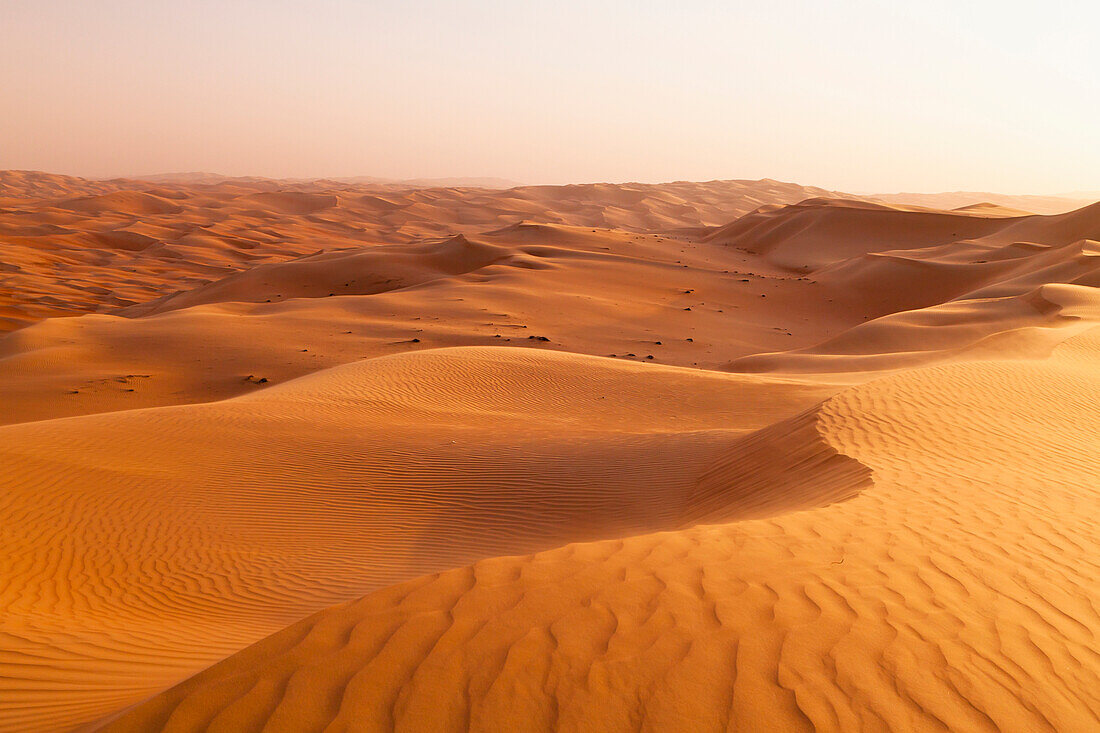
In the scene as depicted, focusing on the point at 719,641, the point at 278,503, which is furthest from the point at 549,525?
the point at 719,641

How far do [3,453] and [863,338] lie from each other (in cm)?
1795

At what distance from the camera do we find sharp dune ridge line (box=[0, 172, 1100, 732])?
277 cm

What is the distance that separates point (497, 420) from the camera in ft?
37.2

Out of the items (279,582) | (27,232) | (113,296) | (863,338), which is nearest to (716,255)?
(863,338)

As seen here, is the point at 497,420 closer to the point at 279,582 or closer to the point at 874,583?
the point at 279,582

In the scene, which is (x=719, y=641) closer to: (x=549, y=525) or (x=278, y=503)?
(x=549, y=525)

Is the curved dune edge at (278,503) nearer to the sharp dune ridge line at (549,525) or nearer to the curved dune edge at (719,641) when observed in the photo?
the sharp dune ridge line at (549,525)

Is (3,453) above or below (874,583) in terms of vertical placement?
below

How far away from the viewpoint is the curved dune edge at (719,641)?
2.61 m

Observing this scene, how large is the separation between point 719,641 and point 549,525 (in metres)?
4.46

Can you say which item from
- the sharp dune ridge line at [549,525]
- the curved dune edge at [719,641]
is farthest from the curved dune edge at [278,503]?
the curved dune edge at [719,641]

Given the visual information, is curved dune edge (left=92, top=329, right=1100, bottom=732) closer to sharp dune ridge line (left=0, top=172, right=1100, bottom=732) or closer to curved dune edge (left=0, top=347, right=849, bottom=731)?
sharp dune ridge line (left=0, top=172, right=1100, bottom=732)

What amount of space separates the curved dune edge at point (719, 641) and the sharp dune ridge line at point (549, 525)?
0.02 metres

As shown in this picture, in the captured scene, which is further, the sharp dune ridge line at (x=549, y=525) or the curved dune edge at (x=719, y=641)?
the sharp dune ridge line at (x=549, y=525)
